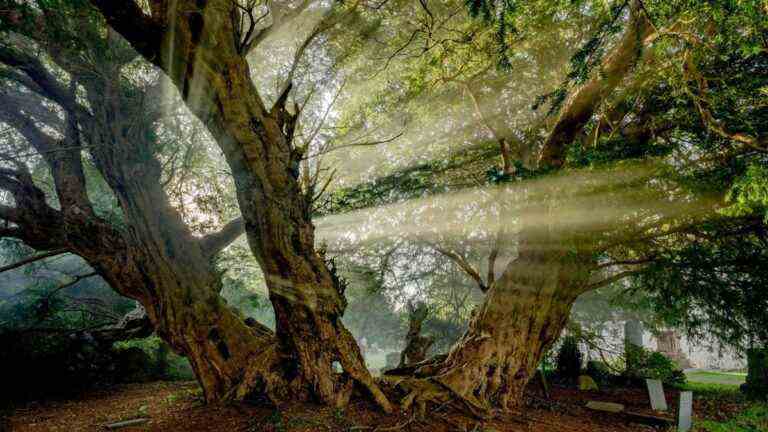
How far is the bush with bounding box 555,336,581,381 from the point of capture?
11258 millimetres

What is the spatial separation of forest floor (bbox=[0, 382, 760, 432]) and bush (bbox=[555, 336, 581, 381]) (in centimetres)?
284

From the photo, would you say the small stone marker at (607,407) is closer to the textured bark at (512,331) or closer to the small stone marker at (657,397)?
the small stone marker at (657,397)

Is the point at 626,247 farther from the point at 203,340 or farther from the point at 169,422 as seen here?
the point at 169,422

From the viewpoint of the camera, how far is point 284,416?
480 cm

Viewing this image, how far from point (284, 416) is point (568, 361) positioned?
32.1 ft

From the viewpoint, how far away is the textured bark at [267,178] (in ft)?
13.4

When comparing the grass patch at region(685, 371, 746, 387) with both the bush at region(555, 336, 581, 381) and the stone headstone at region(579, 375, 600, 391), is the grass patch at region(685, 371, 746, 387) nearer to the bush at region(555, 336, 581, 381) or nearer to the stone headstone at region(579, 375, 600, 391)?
the bush at region(555, 336, 581, 381)


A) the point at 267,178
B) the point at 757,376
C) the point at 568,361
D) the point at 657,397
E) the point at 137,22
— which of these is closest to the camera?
the point at 137,22

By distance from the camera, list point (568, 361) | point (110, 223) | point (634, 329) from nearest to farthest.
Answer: point (110, 223), point (568, 361), point (634, 329)

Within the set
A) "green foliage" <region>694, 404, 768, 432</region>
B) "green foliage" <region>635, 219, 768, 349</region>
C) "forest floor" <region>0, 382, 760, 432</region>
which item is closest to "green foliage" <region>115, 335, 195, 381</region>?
"forest floor" <region>0, 382, 760, 432</region>

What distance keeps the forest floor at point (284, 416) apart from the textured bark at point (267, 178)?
1.35 feet

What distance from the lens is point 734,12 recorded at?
2.77 meters

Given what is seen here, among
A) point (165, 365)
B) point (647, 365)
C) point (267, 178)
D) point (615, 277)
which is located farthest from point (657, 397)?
point (165, 365)

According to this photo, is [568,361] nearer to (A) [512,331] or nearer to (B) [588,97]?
(A) [512,331]
